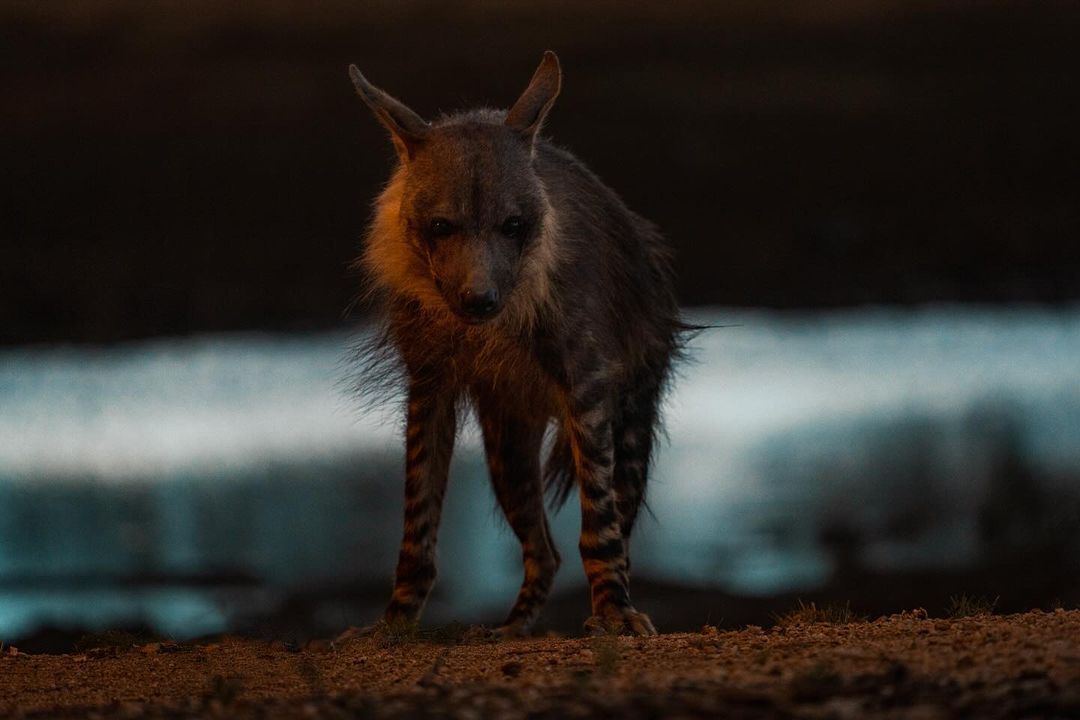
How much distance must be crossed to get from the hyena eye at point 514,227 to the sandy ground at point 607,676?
1.82m

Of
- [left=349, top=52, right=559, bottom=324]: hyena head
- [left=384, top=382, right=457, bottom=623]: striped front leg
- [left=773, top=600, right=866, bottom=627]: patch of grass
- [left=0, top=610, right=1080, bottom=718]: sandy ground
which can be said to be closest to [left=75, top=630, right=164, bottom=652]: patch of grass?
[left=0, top=610, right=1080, bottom=718]: sandy ground

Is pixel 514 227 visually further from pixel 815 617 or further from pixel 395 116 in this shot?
pixel 815 617

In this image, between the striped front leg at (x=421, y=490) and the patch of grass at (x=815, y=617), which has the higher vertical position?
the striped front leg at (x=421, y=490)

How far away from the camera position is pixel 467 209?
8.10 metres

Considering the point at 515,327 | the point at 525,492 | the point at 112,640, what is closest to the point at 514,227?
the point at 515,327

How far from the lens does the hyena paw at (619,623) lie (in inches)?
328

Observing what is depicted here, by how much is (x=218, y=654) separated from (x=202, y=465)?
1181 cm

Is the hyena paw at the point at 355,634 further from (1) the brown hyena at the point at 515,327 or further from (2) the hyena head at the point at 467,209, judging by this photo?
(2) the hyena head at the point at 467,209

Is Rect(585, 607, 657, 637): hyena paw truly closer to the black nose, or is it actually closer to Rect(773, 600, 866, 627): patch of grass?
Rect(773, 600, 866, 627): patch of grass

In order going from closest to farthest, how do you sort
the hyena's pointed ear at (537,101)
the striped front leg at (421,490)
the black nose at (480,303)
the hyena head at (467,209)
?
the black nose at (480,303)
the hyena head at (467,209)
the hyena's pointed ear at (537,101)
the striped front leg at (421,490)

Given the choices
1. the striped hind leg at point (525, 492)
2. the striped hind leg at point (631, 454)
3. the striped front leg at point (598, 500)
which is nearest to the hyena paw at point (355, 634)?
the striped hind leg at point (525, 492)

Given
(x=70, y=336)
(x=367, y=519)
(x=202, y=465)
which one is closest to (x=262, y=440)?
(x=202, y=465)

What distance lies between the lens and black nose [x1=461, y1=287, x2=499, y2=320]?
7875mm

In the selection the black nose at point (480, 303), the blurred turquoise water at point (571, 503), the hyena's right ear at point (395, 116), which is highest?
the hyena's right ear at point (395, 116)
